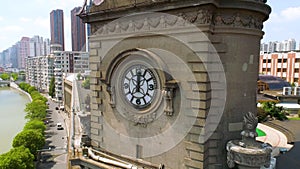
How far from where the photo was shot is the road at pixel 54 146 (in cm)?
2370

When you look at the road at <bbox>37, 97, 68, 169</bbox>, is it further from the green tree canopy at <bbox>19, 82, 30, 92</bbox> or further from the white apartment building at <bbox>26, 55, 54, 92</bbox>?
the green tree canopy at <bbox>19, 82, 30, 92</bbox>

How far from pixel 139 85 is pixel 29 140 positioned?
2055cm

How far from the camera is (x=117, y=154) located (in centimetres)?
656

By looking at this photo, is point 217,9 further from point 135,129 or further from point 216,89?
point 135,129

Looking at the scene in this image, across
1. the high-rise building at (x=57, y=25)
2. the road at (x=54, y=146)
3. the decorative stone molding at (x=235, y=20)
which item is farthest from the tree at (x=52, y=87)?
the decorative stone molding at (x=235, y=20)

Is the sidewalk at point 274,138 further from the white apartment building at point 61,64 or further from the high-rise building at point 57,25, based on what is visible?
the high-rise building at point 57,25

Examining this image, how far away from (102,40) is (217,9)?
10.7ft

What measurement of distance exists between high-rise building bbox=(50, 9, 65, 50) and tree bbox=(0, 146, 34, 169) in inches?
3091

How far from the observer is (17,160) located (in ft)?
54.9

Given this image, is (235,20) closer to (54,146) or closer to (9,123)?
(54,146)

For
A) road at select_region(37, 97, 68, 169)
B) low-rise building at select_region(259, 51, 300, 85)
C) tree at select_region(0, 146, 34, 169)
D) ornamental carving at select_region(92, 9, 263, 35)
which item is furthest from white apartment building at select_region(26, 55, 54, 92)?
ornamental carving at select_region(92, 9, 263, 35)

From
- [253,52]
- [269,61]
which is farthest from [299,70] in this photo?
[253,52]

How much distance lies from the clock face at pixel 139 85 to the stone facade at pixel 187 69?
136 millimetres

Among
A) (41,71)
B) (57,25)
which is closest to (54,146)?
(41,71)
